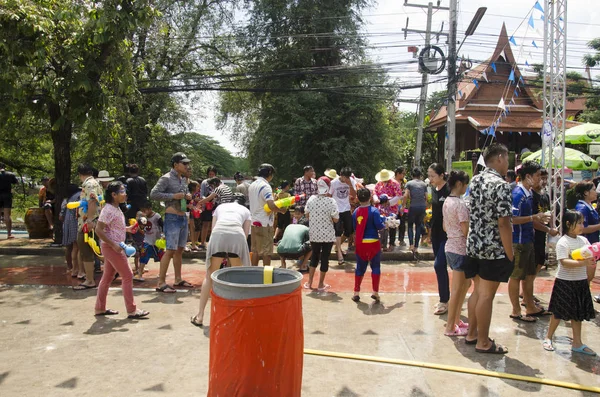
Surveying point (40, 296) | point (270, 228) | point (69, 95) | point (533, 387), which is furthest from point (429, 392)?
point (69, 95)

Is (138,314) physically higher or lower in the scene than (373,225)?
lower

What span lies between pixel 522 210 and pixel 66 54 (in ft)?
26.0

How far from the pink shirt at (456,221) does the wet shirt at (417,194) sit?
171 inches

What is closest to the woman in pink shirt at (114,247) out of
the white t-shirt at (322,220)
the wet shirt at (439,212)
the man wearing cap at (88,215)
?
the man wearing cap at (88,215)

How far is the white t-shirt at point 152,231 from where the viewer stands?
7.72 m

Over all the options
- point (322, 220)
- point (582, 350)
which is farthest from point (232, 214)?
point (582, 350)

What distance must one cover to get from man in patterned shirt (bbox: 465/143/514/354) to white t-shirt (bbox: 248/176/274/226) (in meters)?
2.98

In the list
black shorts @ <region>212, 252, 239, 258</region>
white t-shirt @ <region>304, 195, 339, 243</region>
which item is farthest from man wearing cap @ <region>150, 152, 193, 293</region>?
white t-shirt @ <region>304, 195, 339, 243</region>

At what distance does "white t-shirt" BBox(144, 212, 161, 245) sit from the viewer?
304 inches

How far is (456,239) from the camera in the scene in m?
5.08

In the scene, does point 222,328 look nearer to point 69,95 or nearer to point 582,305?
point 582,305

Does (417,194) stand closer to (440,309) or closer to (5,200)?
(440,309)

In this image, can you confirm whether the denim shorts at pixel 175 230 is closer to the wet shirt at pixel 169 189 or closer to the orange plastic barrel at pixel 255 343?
the wet shirt at pixel 169 189

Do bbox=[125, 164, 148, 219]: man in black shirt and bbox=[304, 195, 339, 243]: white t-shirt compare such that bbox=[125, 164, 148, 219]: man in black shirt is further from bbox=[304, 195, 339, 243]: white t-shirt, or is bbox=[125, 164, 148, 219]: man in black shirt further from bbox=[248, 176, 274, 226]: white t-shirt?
bbox=[304, 195, 339, 243]: white t-shirt
